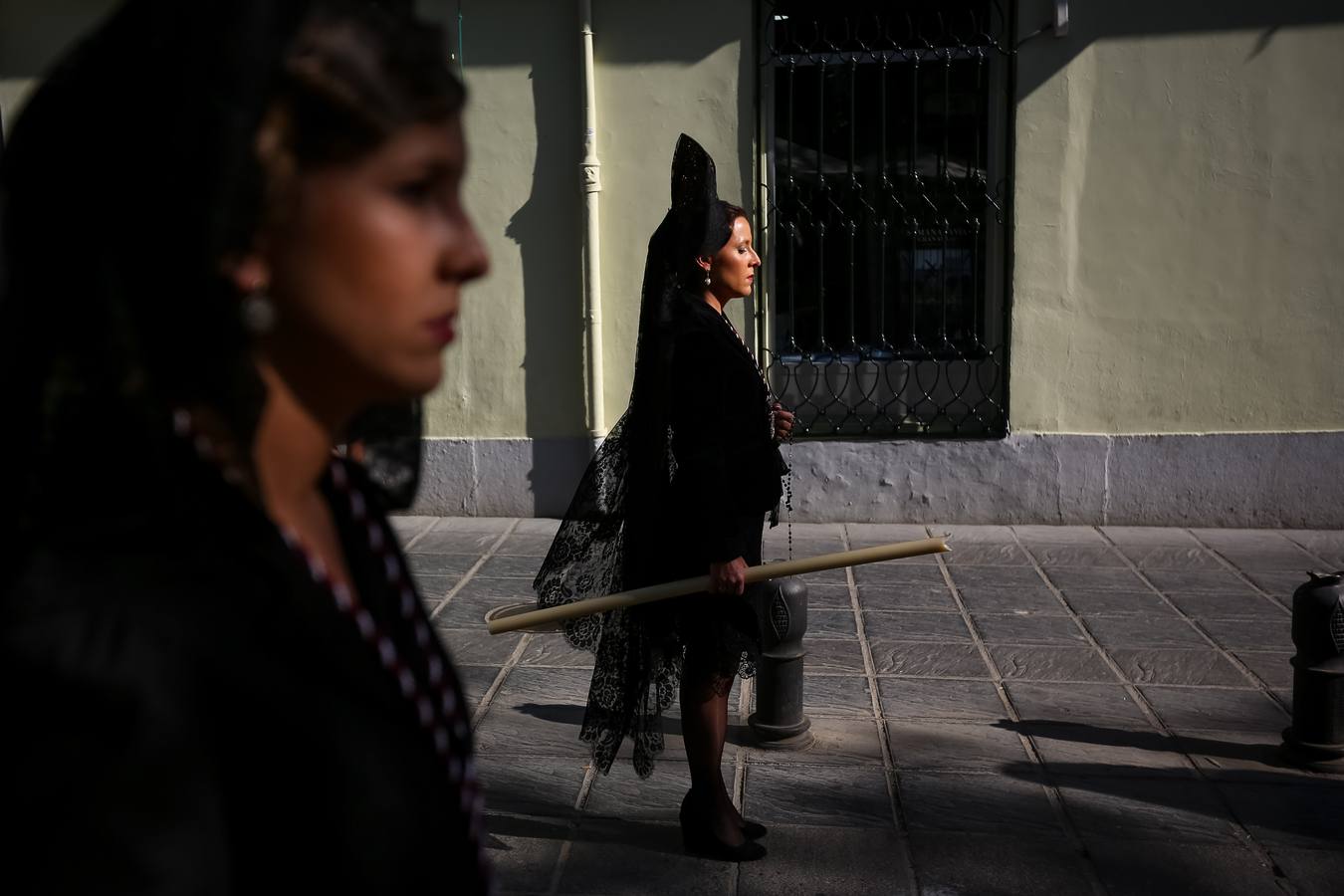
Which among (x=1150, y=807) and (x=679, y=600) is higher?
(x=679, y=600)

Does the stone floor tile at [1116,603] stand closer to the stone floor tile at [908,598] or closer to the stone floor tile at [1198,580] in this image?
the stone floor tile at [1198,580]

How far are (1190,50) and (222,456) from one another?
7.51 meters

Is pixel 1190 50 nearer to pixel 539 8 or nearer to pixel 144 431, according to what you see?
pixel 539 8

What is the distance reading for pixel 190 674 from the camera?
0.85m

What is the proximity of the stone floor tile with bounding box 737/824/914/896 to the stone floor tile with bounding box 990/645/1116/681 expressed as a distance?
5.36 feet

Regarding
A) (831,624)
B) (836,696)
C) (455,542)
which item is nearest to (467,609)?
(455,542)

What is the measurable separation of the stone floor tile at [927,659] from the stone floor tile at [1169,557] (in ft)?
6.36

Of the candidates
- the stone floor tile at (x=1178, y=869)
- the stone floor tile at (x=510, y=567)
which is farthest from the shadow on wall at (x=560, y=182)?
the stone floor tile at (x=1178, y=869)

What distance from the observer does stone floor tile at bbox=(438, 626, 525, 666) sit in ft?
16.6

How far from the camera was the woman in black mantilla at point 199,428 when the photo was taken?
2.64 ft

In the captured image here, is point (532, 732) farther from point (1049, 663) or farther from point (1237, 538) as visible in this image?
point (1237, 538)

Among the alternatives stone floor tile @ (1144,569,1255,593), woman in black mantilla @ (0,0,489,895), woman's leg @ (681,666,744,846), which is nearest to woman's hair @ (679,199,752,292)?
woman's leg @ (681,666,744,846)

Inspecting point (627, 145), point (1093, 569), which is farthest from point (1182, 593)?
point (627, 145)

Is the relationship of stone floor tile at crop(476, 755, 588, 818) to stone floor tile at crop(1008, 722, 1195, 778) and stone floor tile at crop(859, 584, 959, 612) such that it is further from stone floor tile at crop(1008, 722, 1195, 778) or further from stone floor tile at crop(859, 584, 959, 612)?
stone floor tile at crop(859, 584, 959, 612)
